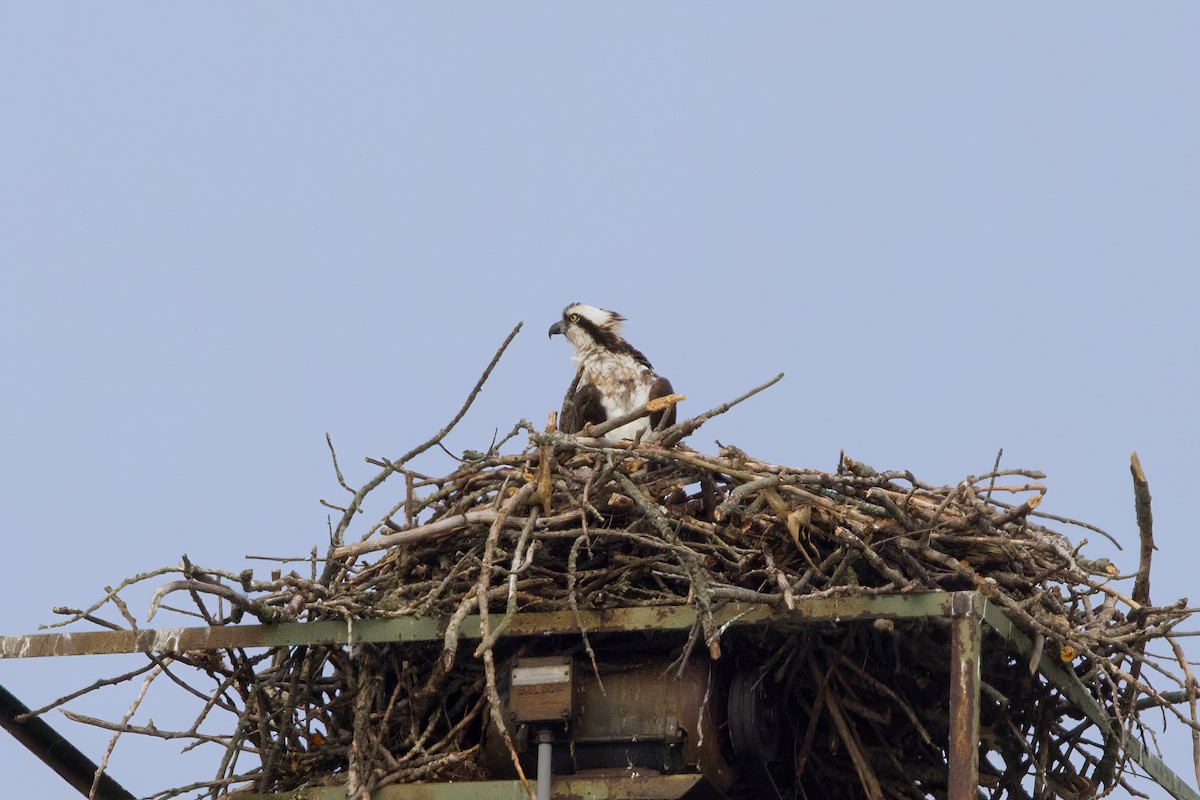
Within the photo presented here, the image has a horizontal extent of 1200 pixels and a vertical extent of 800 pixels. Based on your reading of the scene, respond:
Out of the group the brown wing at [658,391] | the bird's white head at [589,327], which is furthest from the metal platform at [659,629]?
the bird's white head at [589,327]

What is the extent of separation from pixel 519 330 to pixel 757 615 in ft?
4.39

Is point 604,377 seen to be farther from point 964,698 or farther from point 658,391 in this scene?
point 964,698

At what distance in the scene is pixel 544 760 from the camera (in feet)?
21.6

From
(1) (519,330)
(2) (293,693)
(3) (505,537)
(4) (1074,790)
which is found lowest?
(4) (1074,790)

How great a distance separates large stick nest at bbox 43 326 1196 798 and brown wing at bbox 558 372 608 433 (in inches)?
71.6

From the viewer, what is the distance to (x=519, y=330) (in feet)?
21.0

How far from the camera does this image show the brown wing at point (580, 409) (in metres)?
9.05

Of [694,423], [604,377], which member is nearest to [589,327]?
[604,377]

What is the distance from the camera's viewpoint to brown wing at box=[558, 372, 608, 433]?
9055mm

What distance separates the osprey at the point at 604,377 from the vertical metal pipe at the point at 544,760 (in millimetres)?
2406

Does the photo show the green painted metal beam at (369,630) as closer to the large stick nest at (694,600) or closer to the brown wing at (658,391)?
the large stick nest at (694,600)

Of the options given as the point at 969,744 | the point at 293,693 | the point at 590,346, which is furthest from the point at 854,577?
the point at 590,346

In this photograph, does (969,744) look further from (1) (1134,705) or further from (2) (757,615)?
(1) (1134,705)

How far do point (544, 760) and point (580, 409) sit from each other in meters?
2.94
